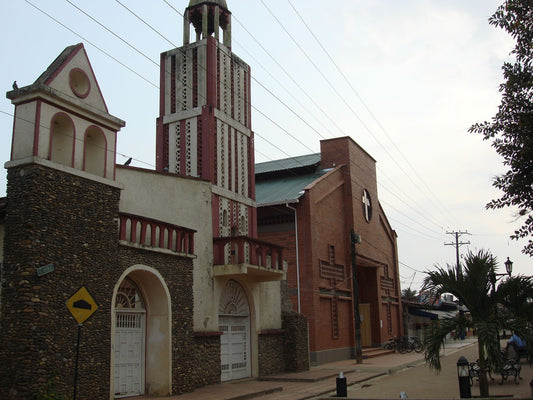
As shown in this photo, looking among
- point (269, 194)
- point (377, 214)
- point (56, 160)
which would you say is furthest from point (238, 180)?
point (377, 214)

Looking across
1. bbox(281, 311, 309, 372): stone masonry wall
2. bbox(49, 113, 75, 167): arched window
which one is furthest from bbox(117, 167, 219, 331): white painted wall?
bbox(281, 311, 309, 372): stone masonry wall

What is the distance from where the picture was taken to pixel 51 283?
480 inches

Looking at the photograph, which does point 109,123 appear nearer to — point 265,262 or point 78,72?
point 78,72

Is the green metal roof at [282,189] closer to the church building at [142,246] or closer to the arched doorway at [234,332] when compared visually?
the church building at [142,246]

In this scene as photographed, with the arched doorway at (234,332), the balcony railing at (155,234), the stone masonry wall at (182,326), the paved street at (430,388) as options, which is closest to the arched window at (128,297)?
the stone masonry wall at (182,326)

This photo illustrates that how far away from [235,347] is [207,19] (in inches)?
506

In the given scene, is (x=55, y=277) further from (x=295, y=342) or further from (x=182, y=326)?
(x=295, y=342)

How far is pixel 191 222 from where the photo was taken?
18812 mm

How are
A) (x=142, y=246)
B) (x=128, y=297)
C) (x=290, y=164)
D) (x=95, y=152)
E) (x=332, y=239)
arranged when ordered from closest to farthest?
(x=95, y=152) < (x=142, y=246) < (x=128, y=297) < (x=332, y=239) < (x=290, y=164)

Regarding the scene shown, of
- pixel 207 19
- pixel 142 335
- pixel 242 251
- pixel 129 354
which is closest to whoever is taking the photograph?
pixel 129 354

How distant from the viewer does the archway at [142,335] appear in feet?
49.6

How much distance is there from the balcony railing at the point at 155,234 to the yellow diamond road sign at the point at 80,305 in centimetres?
429

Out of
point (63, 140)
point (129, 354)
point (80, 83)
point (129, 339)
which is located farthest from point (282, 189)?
point (63, 140)

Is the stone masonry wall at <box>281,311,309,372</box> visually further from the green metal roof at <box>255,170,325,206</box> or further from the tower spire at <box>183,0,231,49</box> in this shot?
the tower spire at <box>183,0,231,49</box>
